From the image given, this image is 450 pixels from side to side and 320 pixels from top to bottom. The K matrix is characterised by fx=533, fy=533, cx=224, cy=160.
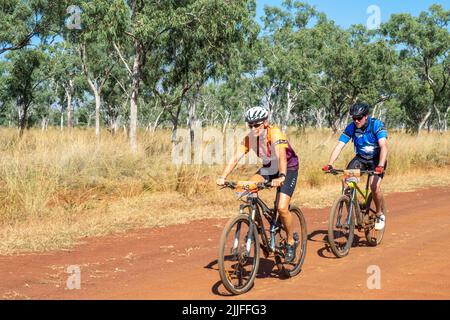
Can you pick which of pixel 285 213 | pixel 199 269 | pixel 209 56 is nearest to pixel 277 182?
pixel 285 213

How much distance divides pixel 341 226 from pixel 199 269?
2.05 meters

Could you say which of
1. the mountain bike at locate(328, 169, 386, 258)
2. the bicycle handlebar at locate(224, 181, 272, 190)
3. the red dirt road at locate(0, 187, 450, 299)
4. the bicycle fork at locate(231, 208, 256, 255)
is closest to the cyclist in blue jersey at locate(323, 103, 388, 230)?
the mountain bike at locate(328, 169, 386, 258)

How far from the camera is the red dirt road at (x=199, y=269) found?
5512mm

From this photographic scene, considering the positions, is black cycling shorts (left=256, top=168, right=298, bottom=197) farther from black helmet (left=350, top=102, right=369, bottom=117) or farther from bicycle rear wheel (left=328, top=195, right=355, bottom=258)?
black helmet (left=350, top=102, right=369, bottom=117)

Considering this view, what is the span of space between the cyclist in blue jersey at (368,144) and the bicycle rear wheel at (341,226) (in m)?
0.61

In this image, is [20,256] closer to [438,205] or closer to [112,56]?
[438,205]

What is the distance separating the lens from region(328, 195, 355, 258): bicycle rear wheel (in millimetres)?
7016

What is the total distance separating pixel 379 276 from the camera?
6.01 m

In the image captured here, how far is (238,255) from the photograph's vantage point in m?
5.43

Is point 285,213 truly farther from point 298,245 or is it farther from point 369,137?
point 369,137

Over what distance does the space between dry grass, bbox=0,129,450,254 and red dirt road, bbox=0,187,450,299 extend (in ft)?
2.62

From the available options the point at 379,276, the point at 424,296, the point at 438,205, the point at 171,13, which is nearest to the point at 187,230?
the point at 379,276

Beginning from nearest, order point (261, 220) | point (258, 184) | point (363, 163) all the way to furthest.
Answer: point (258, 184) < point (261, 220) < point (363, 163)

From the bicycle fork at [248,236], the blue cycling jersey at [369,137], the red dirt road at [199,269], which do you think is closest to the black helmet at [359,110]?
the blue cycling jersey at [369,137]
